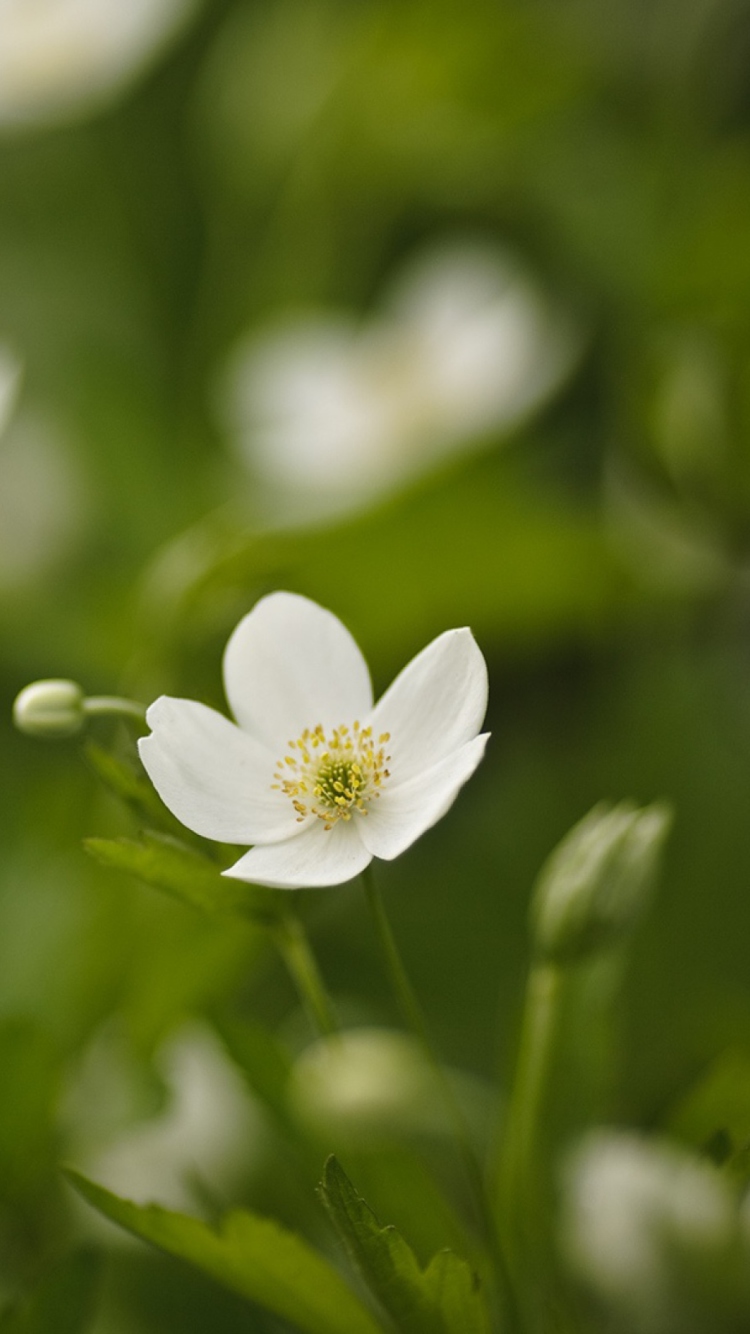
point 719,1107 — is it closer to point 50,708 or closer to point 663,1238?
point 663,1238

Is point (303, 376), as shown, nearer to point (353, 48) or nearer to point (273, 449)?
point (273, 449)

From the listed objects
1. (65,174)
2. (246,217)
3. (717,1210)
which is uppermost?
(65,174)

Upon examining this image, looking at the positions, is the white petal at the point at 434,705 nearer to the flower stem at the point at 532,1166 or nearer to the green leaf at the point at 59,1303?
the flower stem at the point at 532,1166

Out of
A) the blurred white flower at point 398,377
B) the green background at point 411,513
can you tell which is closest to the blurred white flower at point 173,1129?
the green background at point 411,513

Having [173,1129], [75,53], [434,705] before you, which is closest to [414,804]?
[434,705]

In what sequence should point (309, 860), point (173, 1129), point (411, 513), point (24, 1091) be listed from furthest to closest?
point (411, 513) → point (173, 1129) → point (24, 1091) → point (309, 860)

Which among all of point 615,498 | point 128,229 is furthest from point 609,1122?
point 128,229
